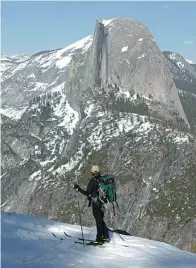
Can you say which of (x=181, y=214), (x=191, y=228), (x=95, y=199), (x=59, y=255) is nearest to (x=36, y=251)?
(x=59, y=255)

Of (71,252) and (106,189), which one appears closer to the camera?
(71,252)

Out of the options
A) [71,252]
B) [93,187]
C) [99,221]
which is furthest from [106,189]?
[71,252]

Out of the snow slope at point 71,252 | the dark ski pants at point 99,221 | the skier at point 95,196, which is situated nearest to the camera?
the snow slope at point 71,252

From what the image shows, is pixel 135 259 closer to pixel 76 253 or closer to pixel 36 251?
pixel 76 253

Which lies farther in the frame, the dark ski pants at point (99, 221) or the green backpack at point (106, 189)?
the dark ski pants at point (99, 221)

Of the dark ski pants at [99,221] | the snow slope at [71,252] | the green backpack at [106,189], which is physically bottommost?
the snow slope at [71,252]

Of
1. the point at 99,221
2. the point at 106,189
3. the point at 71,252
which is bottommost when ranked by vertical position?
the point at 71,252

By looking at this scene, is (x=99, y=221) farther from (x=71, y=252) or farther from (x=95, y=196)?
(x=71, y=252)

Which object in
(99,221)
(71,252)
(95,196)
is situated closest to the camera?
(71,252)

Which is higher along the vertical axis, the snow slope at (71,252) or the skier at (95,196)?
the skier at (95,196)

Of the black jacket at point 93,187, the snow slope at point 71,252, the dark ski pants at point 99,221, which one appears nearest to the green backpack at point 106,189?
the black jacket at point 93,187

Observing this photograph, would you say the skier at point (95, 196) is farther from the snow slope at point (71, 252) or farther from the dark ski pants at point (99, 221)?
the snow slope at point (71, 252)
